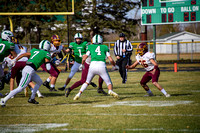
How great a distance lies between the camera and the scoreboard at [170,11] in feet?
63.1

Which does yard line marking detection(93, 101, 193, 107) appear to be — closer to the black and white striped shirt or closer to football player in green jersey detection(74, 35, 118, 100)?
football player in green jersey detection(74, 35, 118, 100)

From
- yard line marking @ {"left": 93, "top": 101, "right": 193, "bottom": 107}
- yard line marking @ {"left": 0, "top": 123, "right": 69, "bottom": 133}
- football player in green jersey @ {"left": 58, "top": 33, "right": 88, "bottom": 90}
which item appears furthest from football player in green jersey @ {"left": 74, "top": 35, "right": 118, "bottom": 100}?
yard line marking @ {"left": 0, "top": 123, "right": 69, "bottom": 133}

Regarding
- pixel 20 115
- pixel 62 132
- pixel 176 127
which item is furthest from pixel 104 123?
pixel 20 115

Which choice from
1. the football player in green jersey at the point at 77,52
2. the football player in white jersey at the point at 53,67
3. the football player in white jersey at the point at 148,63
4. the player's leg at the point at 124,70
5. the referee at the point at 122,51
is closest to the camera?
the football player in white jersey at the point at 148,63

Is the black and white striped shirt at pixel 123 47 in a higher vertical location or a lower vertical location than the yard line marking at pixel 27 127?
higher

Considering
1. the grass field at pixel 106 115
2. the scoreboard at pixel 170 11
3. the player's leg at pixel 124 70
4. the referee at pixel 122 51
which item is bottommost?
the grass field at pixel 106 115

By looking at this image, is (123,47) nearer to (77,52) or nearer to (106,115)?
(77,52)

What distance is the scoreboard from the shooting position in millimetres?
19219

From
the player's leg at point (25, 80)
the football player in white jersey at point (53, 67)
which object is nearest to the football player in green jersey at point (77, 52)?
the football player in white jersey at point (53, 67)

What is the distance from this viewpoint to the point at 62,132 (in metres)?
4.51

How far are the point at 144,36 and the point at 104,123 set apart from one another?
21998 millimetres

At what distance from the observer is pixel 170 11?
19.5 metres

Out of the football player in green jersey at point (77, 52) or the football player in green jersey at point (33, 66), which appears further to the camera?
the football player in green jersey at point (77, 52)

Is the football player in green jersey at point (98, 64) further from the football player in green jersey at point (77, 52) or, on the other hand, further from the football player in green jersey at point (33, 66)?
the football player in green jersey at point (77, 52)
